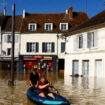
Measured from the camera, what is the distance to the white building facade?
32406 millimetres

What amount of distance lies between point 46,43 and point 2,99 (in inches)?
1647

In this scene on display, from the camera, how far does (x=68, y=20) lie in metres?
58.8

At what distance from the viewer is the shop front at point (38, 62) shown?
56.0 meters

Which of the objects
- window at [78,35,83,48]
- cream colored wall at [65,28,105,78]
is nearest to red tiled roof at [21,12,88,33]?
cream colored wall at [65,28,105,78]

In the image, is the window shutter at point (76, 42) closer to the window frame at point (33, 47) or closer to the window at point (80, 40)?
the window at point (80, 40)

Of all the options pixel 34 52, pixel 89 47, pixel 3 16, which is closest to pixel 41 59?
pixel 34 52

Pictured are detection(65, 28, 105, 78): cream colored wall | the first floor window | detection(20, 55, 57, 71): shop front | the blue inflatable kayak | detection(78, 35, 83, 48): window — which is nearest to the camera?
the blue inflatable kayak

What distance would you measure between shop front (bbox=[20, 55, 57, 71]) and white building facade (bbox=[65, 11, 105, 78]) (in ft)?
52.9

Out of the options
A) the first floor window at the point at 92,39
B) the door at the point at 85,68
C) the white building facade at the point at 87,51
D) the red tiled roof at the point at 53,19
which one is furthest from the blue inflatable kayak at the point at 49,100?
the red tiled roof at the point at 53,19

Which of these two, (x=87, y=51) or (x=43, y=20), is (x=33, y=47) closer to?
(x=43, y=20)

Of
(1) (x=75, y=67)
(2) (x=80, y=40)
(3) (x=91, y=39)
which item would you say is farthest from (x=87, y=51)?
(1) (x=75, y=67)

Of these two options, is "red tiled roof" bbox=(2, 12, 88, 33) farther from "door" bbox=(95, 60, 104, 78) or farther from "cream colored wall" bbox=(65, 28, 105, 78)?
"door" bbox=(95, 60, 104, 78)

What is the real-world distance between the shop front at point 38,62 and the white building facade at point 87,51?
1611cm

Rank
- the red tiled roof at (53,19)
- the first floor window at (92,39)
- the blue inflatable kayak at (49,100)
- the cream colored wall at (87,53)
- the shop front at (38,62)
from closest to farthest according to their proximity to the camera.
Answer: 1. the blue inflatable kayak at (49,100)
2. the cream colored wall at (87,53)
3. the first floor window at (92,39)
4. the shop front at (38,62)
5. the red tiled roof at (53,19)
